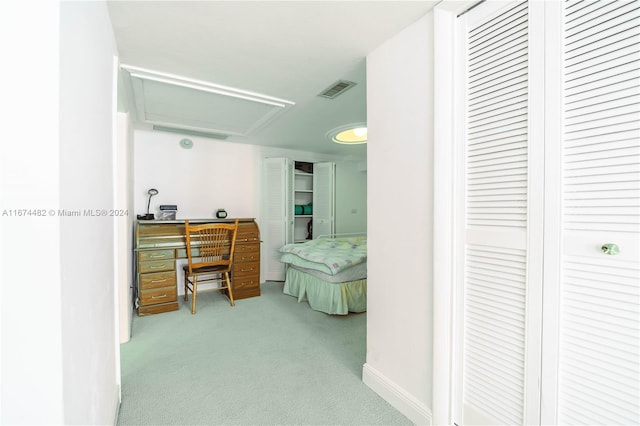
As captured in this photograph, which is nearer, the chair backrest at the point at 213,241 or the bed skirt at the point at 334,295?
the bed skirt at the point at 334,295

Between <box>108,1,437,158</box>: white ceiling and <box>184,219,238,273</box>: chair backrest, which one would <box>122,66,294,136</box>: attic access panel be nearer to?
<box>108,1,437,158</box>: white ceiling

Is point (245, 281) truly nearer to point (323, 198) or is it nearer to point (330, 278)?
point (330, 278)

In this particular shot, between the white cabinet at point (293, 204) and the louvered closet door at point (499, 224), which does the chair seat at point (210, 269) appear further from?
the louvered closet door at point (499, 224)

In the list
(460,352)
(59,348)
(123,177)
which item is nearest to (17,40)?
(59,348)

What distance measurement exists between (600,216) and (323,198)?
4.15 metres

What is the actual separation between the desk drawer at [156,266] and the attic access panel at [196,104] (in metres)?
1.58

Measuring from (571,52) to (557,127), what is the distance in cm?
26

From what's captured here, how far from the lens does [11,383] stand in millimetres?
615

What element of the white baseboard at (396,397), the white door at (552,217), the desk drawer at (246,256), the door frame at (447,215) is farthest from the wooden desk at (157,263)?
the white door at (552,217)

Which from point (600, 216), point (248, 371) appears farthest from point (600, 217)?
point (248, 371)

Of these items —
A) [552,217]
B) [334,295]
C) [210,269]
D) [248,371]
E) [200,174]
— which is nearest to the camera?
[552,217]

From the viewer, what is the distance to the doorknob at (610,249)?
88 centimetres

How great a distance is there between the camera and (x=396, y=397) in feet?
5.21

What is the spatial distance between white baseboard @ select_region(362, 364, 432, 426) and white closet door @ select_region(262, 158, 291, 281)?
111 inches
